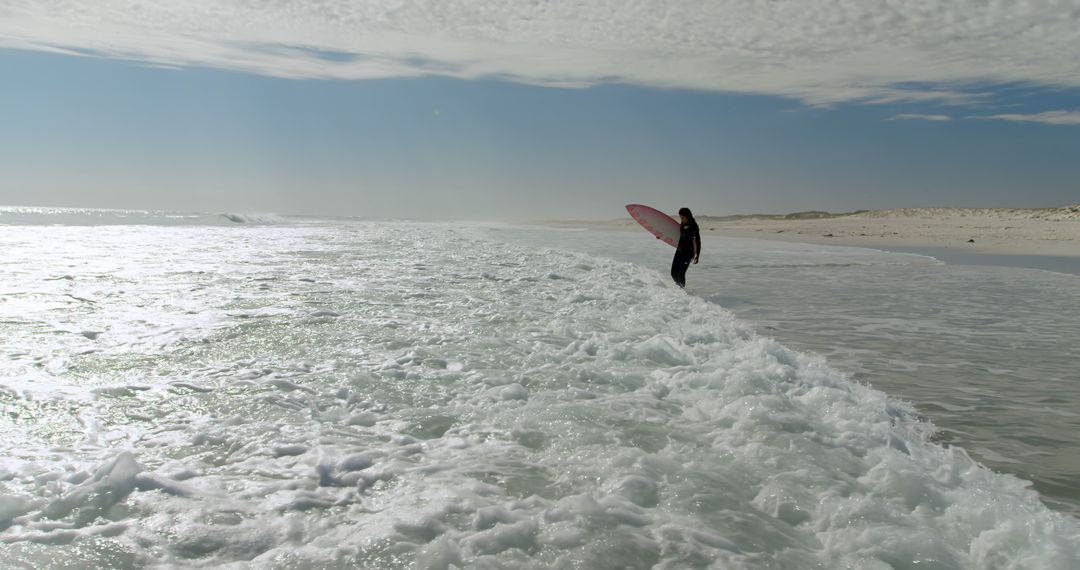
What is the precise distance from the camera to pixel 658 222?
72.5 ft

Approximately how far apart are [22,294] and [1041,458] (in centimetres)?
1451

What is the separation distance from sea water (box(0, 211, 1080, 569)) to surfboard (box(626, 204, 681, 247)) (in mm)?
10667

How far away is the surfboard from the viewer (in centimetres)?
2177

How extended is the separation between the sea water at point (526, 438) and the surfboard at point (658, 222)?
420 inches

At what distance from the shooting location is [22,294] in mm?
12203

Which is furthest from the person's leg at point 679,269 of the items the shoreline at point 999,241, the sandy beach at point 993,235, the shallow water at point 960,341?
the sandy beach at point 993,235

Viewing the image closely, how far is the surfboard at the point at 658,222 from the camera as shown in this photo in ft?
71.4

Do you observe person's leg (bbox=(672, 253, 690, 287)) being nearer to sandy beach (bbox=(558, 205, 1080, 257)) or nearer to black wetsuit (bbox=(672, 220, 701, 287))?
black wetsuit (bbox=(672, 220, 701, 287))

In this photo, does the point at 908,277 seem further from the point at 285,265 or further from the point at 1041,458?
the point at 285,265

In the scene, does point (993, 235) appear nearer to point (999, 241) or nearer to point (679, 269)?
point (999, 241)

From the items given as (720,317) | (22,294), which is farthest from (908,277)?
(22,294)

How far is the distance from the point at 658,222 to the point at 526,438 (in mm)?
17679

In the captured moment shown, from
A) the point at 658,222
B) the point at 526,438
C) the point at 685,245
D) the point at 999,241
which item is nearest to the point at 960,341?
the point at 685,245

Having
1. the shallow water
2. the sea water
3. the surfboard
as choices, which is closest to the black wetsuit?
the shallow water
